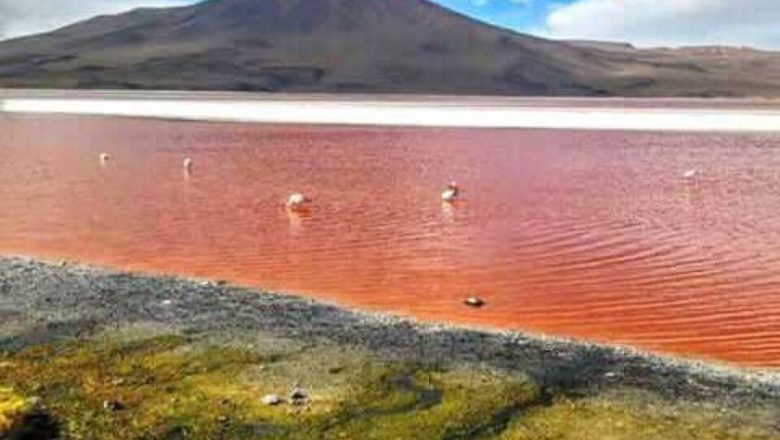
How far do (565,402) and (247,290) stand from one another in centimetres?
656

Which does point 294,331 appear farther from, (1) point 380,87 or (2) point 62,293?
(1) point 380,87

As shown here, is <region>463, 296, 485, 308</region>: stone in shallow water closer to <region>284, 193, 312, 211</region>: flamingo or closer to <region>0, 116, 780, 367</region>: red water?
<region>0, 116, 780, 367</region>: red water

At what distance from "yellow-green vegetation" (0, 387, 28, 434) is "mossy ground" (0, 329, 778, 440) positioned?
0.01 metres

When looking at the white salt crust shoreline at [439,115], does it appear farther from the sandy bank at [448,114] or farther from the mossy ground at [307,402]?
the mossy ground at [307,402]

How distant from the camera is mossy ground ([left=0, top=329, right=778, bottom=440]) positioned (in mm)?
8156

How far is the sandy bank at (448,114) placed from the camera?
188ft

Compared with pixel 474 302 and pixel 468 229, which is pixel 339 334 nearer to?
A: pixel 474 302

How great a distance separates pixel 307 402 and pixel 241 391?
2.34 feet

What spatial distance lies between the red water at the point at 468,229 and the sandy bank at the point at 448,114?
16.1 metres

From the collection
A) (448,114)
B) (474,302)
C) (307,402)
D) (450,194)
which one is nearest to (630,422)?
(307,402)

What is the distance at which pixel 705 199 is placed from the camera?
1022 inches

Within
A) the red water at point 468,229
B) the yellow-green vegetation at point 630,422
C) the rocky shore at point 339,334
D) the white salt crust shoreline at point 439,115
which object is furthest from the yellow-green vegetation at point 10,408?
the white salt crust shoreline at point 439,115

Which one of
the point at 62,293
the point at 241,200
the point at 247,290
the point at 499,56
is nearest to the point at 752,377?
the point at 247,290

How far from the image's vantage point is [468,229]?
21.2 metres
